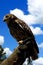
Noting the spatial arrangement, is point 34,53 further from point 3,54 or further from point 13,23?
point 3,54

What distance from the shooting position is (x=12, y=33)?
1235cm

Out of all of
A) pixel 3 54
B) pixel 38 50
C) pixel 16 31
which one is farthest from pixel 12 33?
pixel 3 54

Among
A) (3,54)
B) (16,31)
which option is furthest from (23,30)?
(3,54)

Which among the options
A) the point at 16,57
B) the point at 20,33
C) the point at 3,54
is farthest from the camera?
the point at 3,54

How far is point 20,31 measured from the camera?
471 inches

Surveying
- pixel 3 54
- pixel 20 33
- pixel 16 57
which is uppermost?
pixel 3 54

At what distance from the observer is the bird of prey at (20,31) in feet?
36.5

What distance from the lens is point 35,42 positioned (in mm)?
11125

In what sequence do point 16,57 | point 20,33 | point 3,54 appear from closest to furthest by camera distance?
point 16,57, point 20,33, point 3,54

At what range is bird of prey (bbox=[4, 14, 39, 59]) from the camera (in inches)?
438

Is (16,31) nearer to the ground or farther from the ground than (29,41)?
farther from the ground

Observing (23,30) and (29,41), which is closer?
(29,41)

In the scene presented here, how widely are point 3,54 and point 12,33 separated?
118ft

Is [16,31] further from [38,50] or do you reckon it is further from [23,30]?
[38,50]
